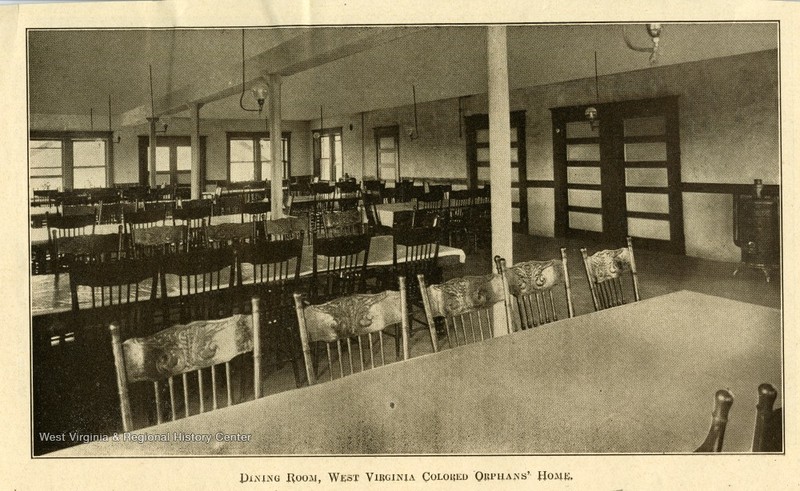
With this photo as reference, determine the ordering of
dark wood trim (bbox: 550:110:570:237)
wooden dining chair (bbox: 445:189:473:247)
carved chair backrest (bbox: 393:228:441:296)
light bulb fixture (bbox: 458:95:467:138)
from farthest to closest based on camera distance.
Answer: light bulb fixture (bbox: 458:95:467:138) → dark wood trim (bbox: 550:110:570:237) → wooden dining chair (bbox: 445:189:473:247) → carved chair backrest (bbox: 393:228:441:296)

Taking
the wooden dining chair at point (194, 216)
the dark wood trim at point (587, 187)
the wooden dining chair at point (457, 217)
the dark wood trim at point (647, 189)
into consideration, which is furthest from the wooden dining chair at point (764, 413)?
the dark wood trim at point (587, 187)

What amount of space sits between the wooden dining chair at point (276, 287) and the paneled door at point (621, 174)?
511 centimetres

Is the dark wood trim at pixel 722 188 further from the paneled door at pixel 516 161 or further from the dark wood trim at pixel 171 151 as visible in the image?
the dark wood trim at pixel 171 151

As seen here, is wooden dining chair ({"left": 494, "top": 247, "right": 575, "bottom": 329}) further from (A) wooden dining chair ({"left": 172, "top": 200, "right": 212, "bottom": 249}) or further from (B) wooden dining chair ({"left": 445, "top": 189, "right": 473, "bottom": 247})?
(B) wooden dining chair ({"left": 445, "top": 189, "right": 473, "bottom": 247})

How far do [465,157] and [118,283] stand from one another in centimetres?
810

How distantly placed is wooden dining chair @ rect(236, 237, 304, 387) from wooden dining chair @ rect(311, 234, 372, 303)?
10 centimetres

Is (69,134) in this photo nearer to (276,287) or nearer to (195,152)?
(195,152)

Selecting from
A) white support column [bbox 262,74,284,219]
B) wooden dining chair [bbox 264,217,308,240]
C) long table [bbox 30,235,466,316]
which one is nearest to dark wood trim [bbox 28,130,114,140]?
white support column [bbox 262,74,284,219]

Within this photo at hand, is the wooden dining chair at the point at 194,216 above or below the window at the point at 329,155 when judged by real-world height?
below

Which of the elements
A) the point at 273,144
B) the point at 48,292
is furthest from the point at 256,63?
the point at 48,292

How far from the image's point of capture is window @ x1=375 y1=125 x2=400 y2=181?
11.7 metres

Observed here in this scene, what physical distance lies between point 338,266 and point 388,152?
882 centimetres

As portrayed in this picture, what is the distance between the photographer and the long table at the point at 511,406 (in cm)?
129

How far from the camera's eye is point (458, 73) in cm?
705
